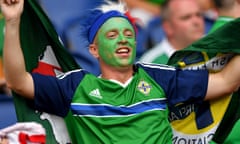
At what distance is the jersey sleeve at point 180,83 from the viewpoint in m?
4.53

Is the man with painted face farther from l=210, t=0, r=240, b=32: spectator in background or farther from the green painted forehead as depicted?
l=210, t=0, r=240, b=32: spectator in background

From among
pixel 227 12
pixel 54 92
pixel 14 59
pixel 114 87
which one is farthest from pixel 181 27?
pixel 14 59

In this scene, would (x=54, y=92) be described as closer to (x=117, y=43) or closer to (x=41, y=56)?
(x=41, y=56)

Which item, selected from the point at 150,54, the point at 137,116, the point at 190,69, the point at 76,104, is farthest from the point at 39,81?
the point at 150,54

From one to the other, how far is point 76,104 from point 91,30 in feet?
1.35

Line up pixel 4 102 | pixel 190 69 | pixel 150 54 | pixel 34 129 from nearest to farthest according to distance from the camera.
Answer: pixel 34 129
pixel 190 69
pixel 4 102
pixel 150 54

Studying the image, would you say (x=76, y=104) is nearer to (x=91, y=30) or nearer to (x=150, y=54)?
(x=91, y=30)

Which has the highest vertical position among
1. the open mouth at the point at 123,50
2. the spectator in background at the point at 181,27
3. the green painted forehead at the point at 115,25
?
the green painted forehead at the point at 115,25

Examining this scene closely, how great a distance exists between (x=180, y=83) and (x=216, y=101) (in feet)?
0.84

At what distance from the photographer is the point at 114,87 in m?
4.45

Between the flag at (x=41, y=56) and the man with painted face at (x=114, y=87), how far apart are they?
72mm

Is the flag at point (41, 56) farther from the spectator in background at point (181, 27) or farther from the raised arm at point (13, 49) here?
the spectator in background at point (181, 27)

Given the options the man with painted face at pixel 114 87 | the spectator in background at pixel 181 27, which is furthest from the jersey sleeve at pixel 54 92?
the spectator in background at pixel 181 27

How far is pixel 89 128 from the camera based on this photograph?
438cm
